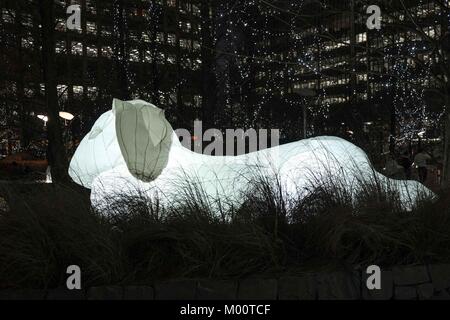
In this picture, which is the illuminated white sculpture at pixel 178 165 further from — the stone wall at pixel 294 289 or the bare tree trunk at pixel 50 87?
the bare tree trunk at pixel 50 87

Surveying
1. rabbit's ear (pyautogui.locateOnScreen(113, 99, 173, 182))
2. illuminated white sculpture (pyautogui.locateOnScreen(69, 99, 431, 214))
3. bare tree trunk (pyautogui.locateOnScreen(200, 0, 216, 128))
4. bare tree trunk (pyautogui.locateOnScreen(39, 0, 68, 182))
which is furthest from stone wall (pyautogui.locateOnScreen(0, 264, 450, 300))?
bare tree trunk (pyautogui.locateOnScreen(200, 0, 216, 128))

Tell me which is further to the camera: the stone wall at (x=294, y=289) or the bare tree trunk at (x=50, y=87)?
the bare tree trunk at (x=50, y=87)

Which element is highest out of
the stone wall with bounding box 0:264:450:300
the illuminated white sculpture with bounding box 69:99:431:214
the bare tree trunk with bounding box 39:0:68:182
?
the bare tree trunk with bounding box 39:0:68:182

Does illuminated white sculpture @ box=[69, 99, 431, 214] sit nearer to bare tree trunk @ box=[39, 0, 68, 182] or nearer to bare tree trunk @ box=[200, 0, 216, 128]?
bare tree trunk @ box=[39, 0, 68, 182]

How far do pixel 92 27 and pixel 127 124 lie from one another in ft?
54.4

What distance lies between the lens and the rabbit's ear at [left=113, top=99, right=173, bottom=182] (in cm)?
452

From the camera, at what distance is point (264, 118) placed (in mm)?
19844

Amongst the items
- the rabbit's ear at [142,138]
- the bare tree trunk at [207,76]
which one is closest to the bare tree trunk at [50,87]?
the bare tree trunk at [207,76]

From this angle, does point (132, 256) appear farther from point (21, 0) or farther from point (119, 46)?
point (119, 46)

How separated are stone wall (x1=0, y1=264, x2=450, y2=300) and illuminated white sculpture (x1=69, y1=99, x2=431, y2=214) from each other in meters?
0.84

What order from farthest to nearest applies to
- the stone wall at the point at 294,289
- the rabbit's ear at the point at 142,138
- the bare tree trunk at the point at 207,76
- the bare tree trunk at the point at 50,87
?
the bare tree trunk at the point at 207,76
the bare tree trunk at the point at 50,87
the rabbit's ear at the point at 142,138
the stone wall at the point at 294,289

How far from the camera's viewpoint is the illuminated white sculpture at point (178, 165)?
14.8 feet

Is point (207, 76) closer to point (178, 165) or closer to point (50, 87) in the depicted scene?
point (50, 87)
